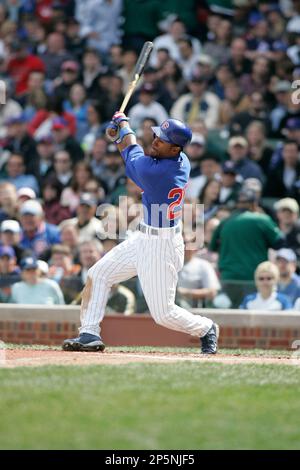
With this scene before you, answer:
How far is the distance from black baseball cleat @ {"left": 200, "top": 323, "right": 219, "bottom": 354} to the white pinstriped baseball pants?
68 mm

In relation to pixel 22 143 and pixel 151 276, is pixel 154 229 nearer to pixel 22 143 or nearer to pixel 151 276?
pixel 151 276

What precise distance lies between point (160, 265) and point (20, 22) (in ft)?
37.3

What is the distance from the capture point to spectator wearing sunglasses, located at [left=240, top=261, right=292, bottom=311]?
40.8ft

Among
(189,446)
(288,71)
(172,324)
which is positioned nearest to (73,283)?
(172,324)

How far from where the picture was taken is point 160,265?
934 centimetres

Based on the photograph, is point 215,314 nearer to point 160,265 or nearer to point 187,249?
point 187,249

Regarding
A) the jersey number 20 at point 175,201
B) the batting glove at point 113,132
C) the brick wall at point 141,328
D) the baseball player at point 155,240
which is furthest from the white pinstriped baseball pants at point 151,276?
the brick wall at point 141,328

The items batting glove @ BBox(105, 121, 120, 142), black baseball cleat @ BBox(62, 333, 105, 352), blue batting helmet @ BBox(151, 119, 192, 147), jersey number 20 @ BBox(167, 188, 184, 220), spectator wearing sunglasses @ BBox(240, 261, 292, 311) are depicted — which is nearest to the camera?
blue batting helmet @ BBox(151, 119, 192, 147)

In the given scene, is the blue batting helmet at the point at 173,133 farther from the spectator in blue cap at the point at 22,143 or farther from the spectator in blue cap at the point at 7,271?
the spectator in blue cap at the point at 22,143

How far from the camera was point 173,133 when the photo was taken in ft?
30.1

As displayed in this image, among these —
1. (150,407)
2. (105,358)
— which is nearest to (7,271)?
(105,358)

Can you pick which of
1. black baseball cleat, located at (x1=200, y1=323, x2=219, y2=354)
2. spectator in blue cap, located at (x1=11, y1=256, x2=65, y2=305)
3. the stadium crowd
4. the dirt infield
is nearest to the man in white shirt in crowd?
the stadium crowd

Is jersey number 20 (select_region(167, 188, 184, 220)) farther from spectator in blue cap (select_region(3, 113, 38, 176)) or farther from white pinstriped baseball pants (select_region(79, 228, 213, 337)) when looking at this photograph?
spectator in blue cap (select_region(3, 113, 38, 176))

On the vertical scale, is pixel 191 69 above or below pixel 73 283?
above
